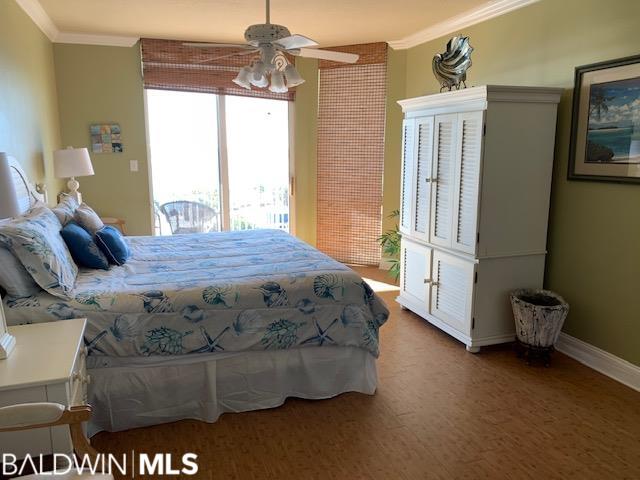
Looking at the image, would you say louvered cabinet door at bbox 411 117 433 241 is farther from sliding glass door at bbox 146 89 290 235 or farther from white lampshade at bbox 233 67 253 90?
sliding glass door at bbox 146 89 290 235

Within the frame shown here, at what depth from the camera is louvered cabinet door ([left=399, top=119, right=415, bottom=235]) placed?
156 inches

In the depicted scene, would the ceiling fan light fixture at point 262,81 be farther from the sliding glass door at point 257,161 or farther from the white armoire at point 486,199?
the sliding glass door at point 257,161

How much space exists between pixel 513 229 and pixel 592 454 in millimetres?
1506

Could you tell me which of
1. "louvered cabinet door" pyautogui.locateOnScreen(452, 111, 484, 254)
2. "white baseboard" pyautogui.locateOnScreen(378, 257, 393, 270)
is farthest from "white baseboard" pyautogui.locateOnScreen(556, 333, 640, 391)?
"white baseboard" pyautogui.locateOnScreen(378, 257, 393, 270)

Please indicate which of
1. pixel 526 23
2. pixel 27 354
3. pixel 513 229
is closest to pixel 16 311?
pixel 27 354

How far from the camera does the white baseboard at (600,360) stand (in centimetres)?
290

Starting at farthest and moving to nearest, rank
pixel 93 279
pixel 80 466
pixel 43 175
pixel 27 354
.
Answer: pixel 43 175 < pixel 93 279 < pixel 27 354 < pixel 80 466

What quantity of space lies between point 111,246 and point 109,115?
2.63m

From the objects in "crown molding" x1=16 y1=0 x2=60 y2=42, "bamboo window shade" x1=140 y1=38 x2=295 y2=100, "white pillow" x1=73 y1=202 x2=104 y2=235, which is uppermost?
"crown molding" x1=16 y1=0 x2=60 y2=42

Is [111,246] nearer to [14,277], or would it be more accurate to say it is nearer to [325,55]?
[14,277]

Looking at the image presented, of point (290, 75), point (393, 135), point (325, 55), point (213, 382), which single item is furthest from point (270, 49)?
point (393, 135)

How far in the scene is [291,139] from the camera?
5.70m

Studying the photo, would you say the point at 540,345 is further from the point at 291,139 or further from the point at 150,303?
the point at 291,139

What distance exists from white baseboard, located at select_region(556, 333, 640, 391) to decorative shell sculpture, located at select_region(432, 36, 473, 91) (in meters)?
2.01
